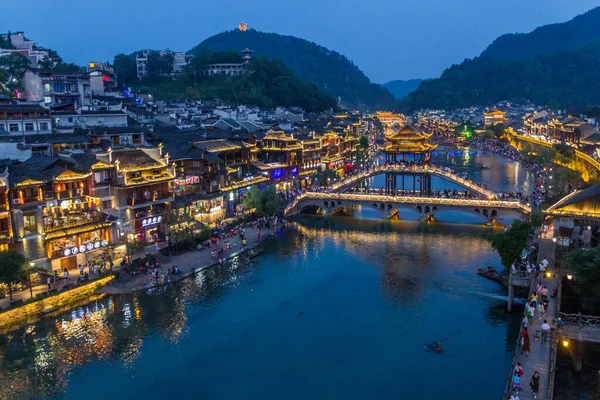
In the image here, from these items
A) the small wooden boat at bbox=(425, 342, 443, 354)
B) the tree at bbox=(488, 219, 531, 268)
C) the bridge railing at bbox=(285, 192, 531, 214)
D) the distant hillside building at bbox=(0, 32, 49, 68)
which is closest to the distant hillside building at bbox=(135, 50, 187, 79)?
the distant hillside building at bbox=(0, 32, 49, 68)

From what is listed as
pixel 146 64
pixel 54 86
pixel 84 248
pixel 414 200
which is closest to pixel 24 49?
pixel 54 86

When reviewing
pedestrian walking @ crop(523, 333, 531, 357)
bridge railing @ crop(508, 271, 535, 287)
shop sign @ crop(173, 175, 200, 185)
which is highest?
shop sign @ crop(173, 175, 200, 185)

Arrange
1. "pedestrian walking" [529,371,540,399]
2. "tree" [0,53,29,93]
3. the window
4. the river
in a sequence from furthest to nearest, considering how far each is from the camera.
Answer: "tree" [0,53,29,93], the window, the river, "pedestrian walking" [529,371,540,399]

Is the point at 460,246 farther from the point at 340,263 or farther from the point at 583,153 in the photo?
the point at 583,153

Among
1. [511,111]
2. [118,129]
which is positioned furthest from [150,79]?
[511,111]

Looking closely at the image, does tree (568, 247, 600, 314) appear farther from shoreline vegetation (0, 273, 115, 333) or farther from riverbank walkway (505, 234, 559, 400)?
shoreline vegetation (0, 273, 115, 333)

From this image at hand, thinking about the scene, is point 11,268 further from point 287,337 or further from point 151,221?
point 287,337

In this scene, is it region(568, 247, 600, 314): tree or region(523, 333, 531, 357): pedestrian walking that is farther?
region(568, 247, 600, 314): tree
